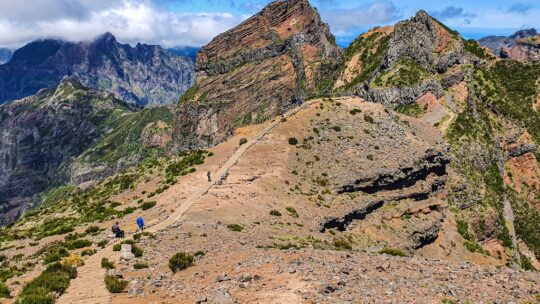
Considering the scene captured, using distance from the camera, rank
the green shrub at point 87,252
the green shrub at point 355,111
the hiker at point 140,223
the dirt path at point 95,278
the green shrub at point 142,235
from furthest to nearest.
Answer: the green shrub at point 355,111 → the hiker at point 140,223 → the green shrub at point 142,235 → the green shrub at point 87,252 → the dirt path at point 95,278

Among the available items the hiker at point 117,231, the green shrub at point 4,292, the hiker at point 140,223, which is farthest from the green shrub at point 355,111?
the green shrub at point 4,292

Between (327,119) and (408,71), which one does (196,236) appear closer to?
(327,119)

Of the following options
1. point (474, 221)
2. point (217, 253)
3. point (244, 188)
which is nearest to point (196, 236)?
point (217, 253)

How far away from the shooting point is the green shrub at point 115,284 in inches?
1215

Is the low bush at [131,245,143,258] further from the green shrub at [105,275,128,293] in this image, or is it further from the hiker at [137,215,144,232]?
the hiker at [137,215,144,232]

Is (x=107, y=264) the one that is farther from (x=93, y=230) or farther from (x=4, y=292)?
(x=93, y=230)

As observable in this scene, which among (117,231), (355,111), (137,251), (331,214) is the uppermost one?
(355,111)

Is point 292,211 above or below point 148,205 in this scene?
below

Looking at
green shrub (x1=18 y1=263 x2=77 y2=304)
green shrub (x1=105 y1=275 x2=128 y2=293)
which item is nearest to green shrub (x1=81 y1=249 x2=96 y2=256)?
green shrub (x1=18 y1=263 x2=77 y2=304)

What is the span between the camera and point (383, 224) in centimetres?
7244

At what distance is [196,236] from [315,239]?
48.1ft

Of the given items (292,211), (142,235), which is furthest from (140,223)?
(292,211)

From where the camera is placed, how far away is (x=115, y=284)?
31.0m

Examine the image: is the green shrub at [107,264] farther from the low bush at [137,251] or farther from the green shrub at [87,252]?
the green shrub at [87,252]
